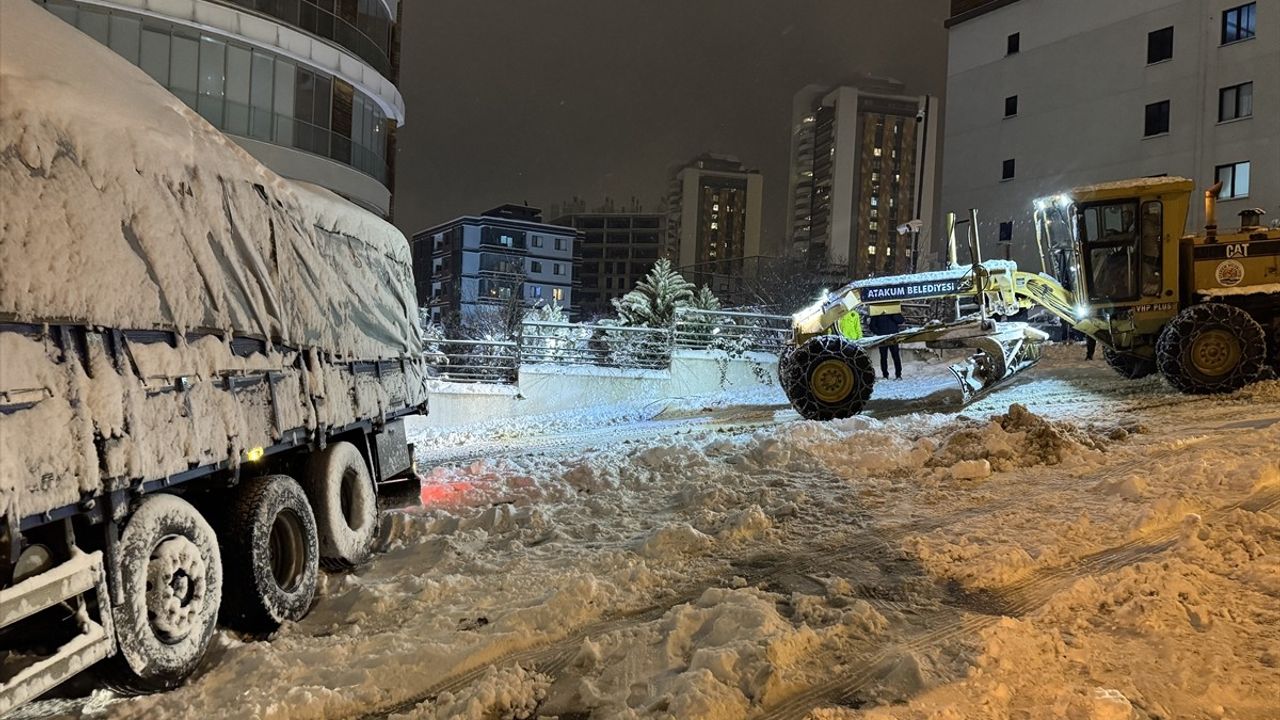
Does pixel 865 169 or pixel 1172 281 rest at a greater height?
pixel 865 169

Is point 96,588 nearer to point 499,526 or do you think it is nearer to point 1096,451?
point 499,526

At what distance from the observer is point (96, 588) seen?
3.53m

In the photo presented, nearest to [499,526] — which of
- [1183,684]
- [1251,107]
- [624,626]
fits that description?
[624,626]

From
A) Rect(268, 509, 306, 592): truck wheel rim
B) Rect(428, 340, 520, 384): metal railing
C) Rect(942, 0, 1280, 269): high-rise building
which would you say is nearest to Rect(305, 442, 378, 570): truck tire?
Rect(268, 509, 306, 592): truck wheel rim

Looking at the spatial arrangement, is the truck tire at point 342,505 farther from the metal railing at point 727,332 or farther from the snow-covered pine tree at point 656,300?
the snow-covered pine tree at point 656,300

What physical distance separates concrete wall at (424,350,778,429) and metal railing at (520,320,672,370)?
22.3 inches

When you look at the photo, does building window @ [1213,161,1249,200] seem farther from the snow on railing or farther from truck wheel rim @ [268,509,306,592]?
truck wheel rim @ [268,509,306,592]

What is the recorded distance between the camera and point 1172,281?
12.9m

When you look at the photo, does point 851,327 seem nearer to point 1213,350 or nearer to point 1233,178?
point 1213,350

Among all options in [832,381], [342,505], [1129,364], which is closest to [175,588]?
[342,505]

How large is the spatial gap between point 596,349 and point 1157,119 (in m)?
26.5

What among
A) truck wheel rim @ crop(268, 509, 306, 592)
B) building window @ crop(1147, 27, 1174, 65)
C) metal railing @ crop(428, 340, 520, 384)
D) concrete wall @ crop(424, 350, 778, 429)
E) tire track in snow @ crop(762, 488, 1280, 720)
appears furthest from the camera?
building window @ crop(1147, 27, 1174, 65)

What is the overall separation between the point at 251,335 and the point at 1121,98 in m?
38.6

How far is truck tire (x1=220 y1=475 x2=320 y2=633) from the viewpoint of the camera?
4773 millimetres
